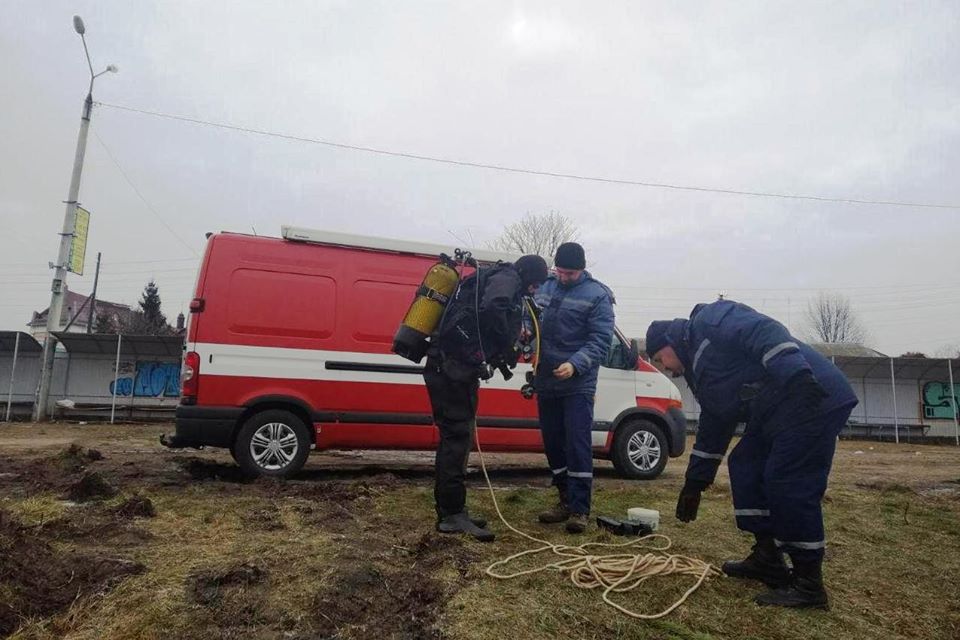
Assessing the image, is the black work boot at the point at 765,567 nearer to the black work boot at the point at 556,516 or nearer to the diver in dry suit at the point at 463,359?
the black work boot at the point at 556,516

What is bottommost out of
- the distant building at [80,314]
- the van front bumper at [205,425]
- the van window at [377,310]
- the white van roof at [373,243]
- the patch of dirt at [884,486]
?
the patch of dirt at [884,486]

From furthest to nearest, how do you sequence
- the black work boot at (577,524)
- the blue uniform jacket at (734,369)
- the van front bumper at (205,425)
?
1. the van front bumper at (205,425)
2. the black work boot at (577,524)
3. the blue uniform jacket at (734,369)

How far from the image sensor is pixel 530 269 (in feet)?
13.6

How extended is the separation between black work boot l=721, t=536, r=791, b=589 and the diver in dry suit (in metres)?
1.44

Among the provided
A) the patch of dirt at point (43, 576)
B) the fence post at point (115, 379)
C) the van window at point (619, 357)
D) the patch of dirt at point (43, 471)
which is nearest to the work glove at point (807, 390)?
the patch of dirt at point (43, 576)

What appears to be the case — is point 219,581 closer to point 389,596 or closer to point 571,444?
point 389,596

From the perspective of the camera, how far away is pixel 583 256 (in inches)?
184

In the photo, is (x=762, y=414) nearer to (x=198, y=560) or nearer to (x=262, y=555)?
(x=262, y=555)

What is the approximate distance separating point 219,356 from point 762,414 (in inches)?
185

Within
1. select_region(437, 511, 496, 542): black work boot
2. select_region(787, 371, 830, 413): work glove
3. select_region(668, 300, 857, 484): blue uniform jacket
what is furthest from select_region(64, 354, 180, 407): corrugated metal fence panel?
select_region(787, 371, 830, 413): work glove


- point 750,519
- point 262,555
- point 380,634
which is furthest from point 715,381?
point 262,555

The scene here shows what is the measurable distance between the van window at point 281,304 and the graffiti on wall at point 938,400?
17.7m

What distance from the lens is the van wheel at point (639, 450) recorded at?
7148 mm

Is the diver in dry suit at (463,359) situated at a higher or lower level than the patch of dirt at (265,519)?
higher
